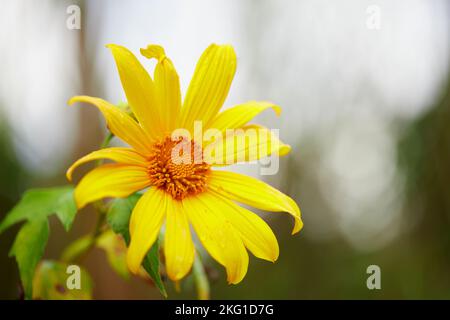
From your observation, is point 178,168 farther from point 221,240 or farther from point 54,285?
point 54,285

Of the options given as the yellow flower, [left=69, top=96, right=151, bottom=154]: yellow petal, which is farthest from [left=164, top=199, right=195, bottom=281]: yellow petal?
[left=69, top=96, right=151, bottom=154]: yellow petal

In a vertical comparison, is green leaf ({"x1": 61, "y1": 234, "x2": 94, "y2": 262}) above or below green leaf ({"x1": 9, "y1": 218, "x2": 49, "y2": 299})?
below

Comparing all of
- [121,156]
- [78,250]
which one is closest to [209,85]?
[121,156]

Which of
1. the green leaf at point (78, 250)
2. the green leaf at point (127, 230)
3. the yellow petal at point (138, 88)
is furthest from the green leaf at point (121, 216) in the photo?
the green leaf at point (78, 250)

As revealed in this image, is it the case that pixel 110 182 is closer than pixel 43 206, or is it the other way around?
pixel 110 182

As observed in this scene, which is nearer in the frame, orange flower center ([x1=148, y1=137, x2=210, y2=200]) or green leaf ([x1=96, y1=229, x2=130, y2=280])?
orange flower center ([x1=148, y1=137, x2=210, y2=200])

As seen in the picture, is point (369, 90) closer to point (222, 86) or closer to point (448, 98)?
point (448, 98)

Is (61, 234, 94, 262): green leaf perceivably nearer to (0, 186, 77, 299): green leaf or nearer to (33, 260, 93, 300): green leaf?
Result: (33, 260, 93, 300): green leaf
